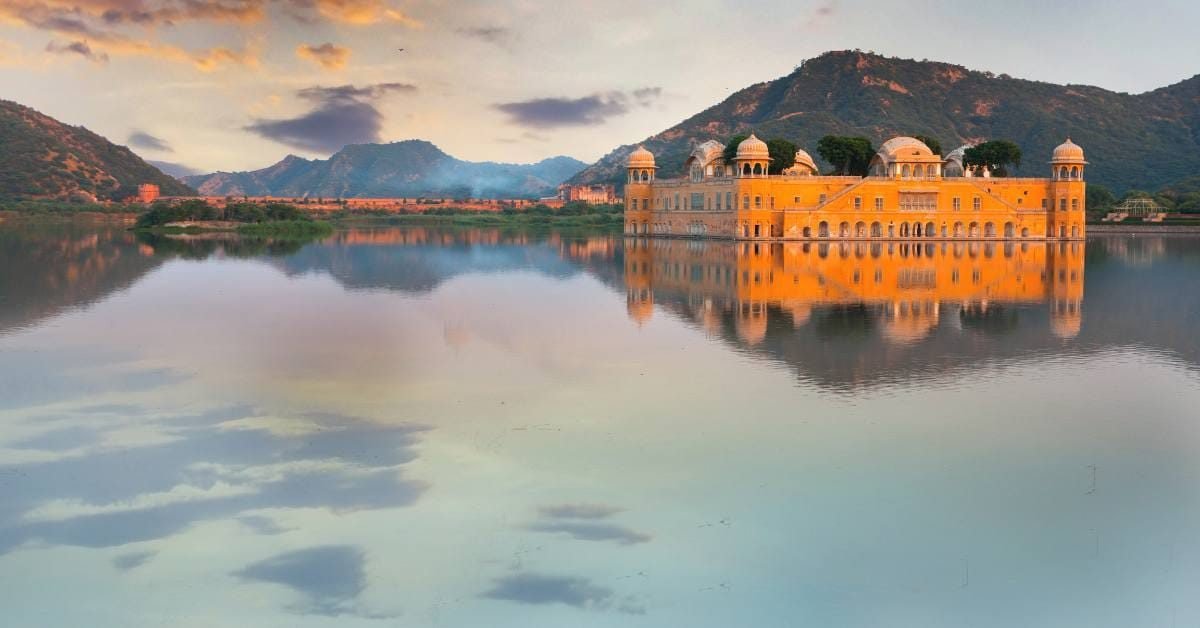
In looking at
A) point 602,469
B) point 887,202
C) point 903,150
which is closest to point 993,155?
point 903,150

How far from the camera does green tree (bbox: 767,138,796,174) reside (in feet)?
256

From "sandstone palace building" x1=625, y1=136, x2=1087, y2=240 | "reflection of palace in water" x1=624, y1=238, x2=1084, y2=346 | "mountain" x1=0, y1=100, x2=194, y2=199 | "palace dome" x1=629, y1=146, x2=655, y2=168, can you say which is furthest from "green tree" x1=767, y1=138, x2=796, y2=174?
"mountain" x1=0, y1=100, x2=194, y2=199

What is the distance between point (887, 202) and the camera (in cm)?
7094

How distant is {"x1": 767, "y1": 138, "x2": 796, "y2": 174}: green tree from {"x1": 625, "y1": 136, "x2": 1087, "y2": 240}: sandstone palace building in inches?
23.8

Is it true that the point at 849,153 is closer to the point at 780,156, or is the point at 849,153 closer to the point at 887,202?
the point at 780,156

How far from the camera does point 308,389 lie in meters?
16.8

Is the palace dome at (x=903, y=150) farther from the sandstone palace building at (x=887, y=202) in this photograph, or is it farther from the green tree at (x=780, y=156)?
the green tree at (x=780, y=156)

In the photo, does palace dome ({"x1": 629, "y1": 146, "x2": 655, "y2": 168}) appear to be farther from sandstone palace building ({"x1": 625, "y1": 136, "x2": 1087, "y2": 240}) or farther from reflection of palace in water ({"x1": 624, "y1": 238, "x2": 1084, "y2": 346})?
reflection of palace in water ({"x1": 624, "y1": 238, "x2": 1084, "y2": 346})

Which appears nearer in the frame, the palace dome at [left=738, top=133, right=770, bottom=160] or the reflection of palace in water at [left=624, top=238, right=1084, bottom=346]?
the reflection of palace in water at [left=624, top=238, right=1084, bottom=346]

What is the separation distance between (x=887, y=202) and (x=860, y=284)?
38.3 m

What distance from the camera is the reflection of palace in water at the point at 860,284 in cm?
2597

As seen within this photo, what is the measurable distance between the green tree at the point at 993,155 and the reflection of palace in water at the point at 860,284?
77.8 feet

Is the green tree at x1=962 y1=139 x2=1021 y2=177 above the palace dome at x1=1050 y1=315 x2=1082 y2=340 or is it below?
above

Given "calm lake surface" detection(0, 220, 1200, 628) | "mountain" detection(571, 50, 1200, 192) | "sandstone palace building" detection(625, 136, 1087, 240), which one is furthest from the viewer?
"mountain" detection(571, 50, 1200, 192)
